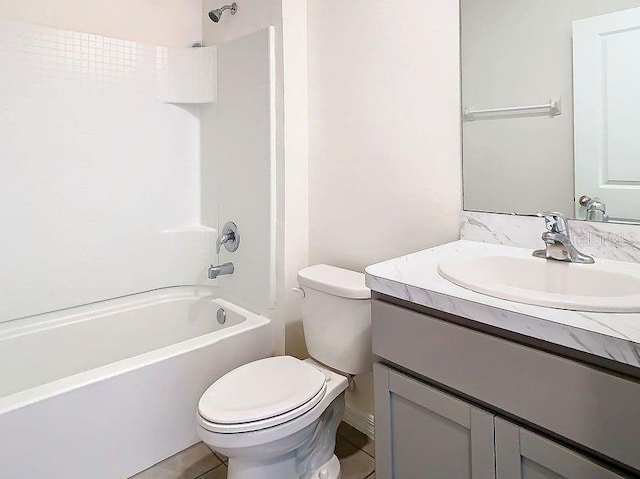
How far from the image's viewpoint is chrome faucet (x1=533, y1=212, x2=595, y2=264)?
1.15 meters

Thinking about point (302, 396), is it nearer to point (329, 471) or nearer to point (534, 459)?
point (329, 471)

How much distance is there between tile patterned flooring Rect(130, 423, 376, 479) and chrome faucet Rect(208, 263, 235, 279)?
80 centimetres

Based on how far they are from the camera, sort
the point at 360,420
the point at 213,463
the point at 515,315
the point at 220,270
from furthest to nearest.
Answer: the point at 220,270
the point at 360,420
the point at 213,463
the point at 515,315

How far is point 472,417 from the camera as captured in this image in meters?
0.95

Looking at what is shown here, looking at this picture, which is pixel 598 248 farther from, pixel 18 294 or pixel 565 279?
pixel 18 294

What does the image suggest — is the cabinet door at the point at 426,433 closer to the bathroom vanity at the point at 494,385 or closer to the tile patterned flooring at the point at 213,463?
the bathroom vanity at the point at 494,385

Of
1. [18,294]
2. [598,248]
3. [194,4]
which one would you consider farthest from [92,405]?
[194,4]

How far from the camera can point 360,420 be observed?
1948mm

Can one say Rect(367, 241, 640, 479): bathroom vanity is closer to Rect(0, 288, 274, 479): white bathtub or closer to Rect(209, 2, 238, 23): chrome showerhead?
Rect(0, 288, 274, 479): white bathtub

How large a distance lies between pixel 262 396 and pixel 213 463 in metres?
0.58

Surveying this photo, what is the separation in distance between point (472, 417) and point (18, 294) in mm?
1999

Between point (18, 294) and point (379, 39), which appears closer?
point (379, 39)

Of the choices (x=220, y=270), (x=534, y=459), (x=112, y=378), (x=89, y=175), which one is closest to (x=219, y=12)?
(x=89, y=175)

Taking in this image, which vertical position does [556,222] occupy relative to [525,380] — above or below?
above
